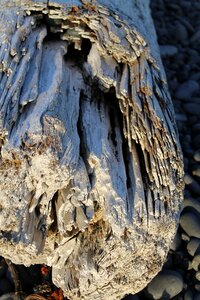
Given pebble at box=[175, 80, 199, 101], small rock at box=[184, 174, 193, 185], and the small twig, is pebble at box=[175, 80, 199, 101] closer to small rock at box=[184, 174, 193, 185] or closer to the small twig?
small rock at box=[184, 174, 193, 185]

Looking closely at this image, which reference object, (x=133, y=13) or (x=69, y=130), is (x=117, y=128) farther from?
(x=133, y=13)

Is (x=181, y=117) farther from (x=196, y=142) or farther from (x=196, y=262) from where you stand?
(x=196, y=262)

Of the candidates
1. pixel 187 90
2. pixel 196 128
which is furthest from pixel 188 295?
pixel 187 90

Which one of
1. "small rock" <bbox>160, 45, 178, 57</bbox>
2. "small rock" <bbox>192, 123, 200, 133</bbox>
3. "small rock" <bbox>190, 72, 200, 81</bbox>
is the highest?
"small rock" <bbox>160, 45, 178, 57</bbox>

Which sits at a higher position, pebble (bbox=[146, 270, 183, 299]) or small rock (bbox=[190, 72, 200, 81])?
small rock (bbox=[190, 72, 200, 81])

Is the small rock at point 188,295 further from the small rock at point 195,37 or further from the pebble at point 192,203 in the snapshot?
the small rock at point 195,37

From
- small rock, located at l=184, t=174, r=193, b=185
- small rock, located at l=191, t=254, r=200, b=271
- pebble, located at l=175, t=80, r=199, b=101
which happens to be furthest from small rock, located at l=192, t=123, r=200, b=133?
small rock, located at l=191, t=254, r=200, b=271

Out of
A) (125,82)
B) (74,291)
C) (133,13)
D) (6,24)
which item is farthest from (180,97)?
(74,291)
